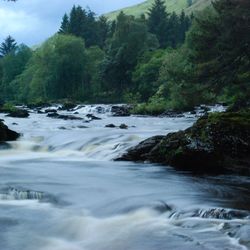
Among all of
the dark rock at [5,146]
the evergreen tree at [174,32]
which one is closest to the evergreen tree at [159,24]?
the evergreen tree at [174,32]

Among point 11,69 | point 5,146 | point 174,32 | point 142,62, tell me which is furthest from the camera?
point 11,69

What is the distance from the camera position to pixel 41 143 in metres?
23.8

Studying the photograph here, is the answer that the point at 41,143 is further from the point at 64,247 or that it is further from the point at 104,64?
the point at 104,64

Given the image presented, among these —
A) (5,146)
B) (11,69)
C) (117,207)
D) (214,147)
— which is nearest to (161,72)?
(5,146)

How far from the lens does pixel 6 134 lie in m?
24.6

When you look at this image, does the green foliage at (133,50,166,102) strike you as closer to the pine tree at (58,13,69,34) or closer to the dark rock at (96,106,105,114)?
the dark rock at (96,106,105,114)

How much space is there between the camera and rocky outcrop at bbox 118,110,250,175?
49.6ft

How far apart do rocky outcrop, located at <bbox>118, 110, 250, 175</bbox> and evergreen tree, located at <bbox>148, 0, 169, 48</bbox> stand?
9883 centimetres

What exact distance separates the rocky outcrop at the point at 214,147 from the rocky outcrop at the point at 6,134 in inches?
415

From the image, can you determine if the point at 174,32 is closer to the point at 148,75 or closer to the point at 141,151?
the point at 148,75

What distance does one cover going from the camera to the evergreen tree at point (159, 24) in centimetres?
11556

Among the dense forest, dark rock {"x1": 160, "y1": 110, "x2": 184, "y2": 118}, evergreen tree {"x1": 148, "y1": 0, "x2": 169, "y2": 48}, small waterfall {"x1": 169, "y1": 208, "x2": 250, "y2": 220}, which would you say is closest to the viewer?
small waterfall {"x1": 169, "y1": 208, "x2": 250, "y2": 220}

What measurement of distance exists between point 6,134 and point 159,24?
9541 centimetres

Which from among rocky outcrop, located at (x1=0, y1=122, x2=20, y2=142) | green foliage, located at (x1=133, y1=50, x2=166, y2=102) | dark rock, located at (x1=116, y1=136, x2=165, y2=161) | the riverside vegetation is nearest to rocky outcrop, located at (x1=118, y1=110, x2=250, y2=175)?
Answer: the riverside vegetation
